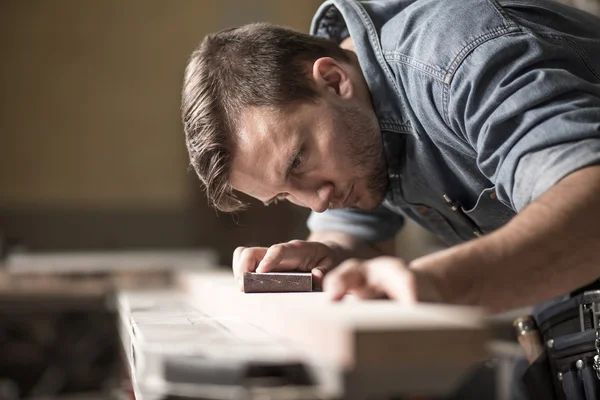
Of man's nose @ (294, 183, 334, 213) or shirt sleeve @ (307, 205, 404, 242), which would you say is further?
shirt sleeve @ (307, 205, 404, 242)

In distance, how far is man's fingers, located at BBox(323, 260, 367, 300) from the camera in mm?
923

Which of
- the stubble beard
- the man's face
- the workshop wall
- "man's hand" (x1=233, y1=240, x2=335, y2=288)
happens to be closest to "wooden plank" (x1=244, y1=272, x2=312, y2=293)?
"man's hand" (x1=233, y1=240, x2=335, y2=288)

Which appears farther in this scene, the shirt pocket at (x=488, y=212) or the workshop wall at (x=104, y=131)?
the workshop wall at (x=104, y=131)

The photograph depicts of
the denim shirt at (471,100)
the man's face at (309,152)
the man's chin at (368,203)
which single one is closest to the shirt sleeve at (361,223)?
the denim shirt at (471,100)

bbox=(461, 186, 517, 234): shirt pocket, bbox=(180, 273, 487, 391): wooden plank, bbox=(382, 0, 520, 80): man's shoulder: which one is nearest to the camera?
bbox=(180, 273, 487, 391): wooden plank

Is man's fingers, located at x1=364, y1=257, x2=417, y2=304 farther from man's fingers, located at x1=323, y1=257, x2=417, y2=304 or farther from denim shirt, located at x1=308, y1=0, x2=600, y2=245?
denim shirt, located at x1=308, y1=0, x2=600, y2=245

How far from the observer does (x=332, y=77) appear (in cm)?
163

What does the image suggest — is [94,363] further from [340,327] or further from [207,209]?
[340,327]

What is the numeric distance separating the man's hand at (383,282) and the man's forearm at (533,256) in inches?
0.7

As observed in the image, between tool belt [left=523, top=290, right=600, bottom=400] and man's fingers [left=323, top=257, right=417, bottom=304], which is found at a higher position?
man's fingers [left=323, top=257, right=417, bottom=304]

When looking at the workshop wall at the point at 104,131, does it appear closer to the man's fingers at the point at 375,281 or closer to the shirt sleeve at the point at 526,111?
the shirt sleeve at the point at 526,111

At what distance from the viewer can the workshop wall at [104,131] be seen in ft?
20.4

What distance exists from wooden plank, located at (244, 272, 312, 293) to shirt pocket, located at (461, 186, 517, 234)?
440 mm

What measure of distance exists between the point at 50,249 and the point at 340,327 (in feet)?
19.1
